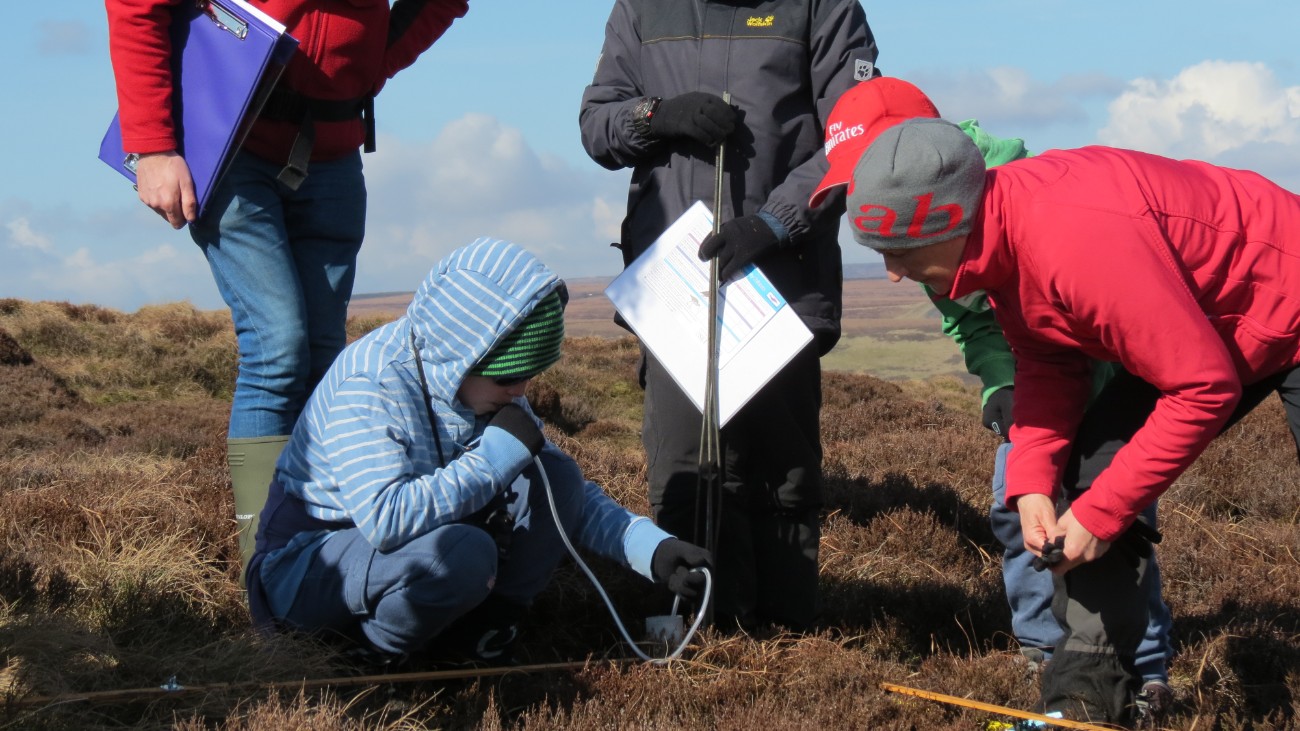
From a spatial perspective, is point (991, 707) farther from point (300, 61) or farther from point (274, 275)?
point (300, 61)

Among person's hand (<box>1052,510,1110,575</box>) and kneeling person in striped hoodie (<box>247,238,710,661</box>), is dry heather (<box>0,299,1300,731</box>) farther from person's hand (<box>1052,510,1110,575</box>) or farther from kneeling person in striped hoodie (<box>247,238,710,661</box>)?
person's hand (<box>1052,510,1110,575</box>)

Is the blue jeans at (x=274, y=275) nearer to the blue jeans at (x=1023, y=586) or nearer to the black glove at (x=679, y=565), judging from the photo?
the black glove at (x=679, y=565)

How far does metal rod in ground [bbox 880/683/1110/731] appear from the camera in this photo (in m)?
2.75

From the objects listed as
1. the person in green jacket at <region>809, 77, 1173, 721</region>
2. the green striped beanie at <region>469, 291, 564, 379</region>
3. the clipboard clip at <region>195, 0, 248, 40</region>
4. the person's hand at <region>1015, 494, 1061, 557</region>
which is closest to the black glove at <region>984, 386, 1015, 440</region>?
Result: the person in green jacket at <region>809, 77, 1173, 721</region>

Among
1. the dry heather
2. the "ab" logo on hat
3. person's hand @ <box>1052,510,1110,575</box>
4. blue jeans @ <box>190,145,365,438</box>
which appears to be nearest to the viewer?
the "ab" logo on hat

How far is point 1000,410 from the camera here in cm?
363

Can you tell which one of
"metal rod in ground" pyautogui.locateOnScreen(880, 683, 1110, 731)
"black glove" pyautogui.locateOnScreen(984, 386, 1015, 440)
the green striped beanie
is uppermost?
the green striped beanie

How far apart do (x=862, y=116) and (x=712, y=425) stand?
975mm

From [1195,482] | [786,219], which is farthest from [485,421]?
[1195,482]

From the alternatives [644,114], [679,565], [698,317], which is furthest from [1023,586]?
[644,114]

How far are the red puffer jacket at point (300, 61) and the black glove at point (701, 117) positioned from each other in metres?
0.93

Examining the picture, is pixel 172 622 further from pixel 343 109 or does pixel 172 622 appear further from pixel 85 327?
pixel 85 327

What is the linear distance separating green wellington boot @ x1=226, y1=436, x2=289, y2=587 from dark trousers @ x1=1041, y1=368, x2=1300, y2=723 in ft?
6.82

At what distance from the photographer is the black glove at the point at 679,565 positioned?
10.7 ft
